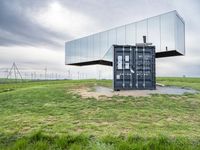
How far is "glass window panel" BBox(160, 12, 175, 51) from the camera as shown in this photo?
1777cm

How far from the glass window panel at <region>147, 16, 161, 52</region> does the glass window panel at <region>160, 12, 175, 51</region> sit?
0.35m

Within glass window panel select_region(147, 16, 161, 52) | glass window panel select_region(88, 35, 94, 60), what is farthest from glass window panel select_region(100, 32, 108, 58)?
glass window panel select_region(147, 16, 161, 52)

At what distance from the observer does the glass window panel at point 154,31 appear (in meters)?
18.7

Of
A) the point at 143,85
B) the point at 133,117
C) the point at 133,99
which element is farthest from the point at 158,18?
the point at 133,117

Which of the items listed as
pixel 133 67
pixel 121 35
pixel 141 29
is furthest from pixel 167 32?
pixel 133 67

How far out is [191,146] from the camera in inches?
154

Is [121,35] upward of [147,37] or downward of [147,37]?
upward

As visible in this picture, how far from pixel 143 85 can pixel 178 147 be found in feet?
30.0

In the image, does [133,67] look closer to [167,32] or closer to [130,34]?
[167,32]

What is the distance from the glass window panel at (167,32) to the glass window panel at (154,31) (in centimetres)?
35

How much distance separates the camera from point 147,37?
19.4m

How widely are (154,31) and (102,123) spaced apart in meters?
14.8

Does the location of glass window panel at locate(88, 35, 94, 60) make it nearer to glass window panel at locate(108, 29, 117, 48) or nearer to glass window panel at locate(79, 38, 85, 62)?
glass window panel at locate(79, 38, 85, 62)

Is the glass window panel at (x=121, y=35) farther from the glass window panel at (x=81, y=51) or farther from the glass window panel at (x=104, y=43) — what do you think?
the glass window panel at (x=81, y=51)
